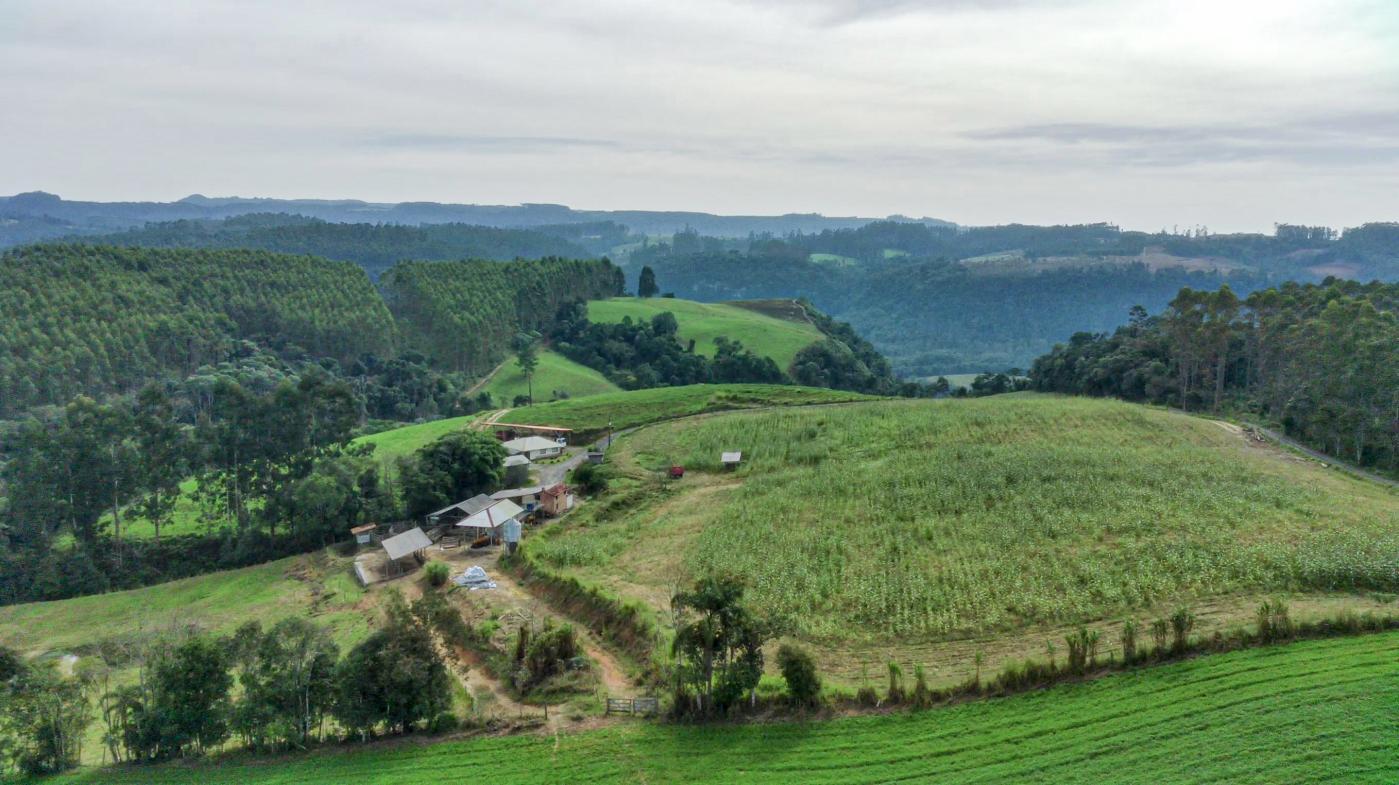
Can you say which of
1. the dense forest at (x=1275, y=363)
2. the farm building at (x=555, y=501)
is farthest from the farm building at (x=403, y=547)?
the dense forest at (x=1275, y=363)

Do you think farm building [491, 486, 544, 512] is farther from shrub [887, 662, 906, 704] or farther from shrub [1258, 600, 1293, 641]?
shrub [1258, 600, 1293, 641]

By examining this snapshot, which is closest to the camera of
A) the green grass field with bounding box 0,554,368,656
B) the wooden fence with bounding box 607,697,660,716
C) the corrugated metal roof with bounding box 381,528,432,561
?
the wooden fence with bounding box 607,697,660,716

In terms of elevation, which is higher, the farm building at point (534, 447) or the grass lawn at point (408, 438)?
the farm building at point (534, 447)

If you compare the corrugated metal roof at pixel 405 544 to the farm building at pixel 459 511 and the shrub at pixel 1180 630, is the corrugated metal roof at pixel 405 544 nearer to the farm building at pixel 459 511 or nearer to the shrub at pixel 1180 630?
the farm building at pixel 459 511

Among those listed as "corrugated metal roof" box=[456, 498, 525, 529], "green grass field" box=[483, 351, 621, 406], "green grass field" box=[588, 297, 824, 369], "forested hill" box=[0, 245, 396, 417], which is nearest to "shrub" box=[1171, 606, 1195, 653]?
"corrugated metal roof" box=[456, 498, 525, 529]

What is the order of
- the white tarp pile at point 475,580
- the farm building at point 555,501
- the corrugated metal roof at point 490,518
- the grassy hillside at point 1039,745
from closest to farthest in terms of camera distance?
the grassy hillside at point 1039,745
the white tarp pile at point 475,580
the corrugated metal roof at point 490,518
the farm building at point 555,501

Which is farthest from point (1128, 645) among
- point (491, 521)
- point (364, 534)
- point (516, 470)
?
point (516, 470)

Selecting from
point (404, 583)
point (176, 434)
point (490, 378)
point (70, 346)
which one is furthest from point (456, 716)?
point (490, 378)
